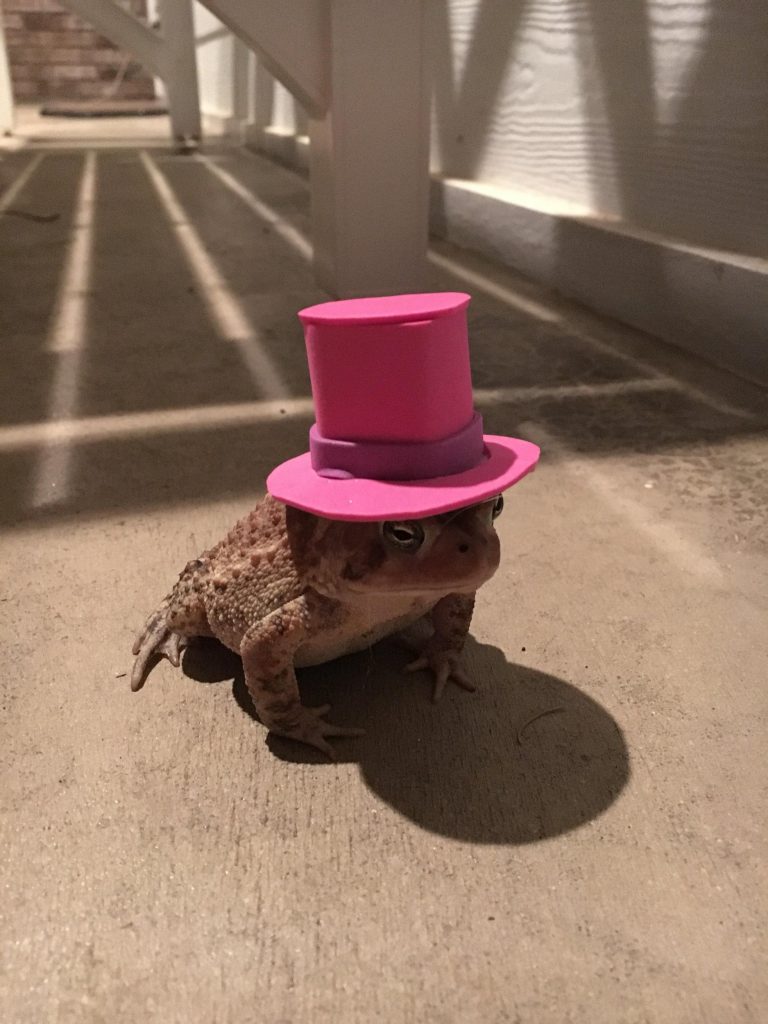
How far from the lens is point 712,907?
868mm

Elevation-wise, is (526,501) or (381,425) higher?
(381,425)

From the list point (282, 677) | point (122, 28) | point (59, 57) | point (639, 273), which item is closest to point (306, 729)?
point (282, 677)

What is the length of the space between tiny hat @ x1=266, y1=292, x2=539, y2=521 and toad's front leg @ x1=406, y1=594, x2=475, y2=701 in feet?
0.95

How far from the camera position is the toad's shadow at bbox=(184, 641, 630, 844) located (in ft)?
3.24

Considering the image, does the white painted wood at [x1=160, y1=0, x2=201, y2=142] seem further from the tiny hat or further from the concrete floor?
the tiny hat

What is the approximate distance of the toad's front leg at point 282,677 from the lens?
3.40ft

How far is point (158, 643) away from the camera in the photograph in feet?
4.11

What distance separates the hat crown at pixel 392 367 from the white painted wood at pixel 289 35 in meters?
1.94

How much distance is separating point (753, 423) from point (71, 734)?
166cm

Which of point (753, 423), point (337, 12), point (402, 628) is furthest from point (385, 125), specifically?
point (402, 628)

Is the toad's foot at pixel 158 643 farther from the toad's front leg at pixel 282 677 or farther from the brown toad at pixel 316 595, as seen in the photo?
the toad's front leg at pixel 282 677

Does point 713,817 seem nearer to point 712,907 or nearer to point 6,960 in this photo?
point 712,907

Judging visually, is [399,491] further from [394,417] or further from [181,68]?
[181,68]

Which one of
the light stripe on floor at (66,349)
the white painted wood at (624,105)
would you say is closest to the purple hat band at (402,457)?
the light stripe on floor at (66,349)
